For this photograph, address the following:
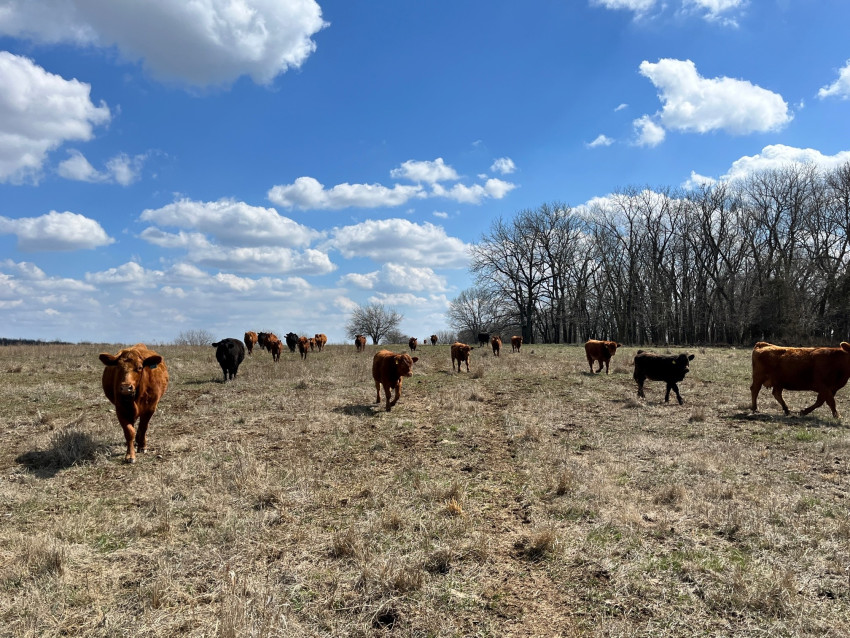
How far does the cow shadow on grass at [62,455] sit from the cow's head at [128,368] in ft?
3.59

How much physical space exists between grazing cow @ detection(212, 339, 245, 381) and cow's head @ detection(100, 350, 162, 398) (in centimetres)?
1035

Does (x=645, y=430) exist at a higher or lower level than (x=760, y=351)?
lower

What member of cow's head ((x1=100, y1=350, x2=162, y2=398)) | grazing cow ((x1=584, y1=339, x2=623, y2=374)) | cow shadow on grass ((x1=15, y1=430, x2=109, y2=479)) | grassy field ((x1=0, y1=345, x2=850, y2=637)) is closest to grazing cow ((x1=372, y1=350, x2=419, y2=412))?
grassy field ((x1=0, y1=345, x2=850, y2=637))

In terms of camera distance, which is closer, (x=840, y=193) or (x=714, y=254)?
(x=840, y=193)

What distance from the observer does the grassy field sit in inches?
144

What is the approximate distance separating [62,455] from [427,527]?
249 inches

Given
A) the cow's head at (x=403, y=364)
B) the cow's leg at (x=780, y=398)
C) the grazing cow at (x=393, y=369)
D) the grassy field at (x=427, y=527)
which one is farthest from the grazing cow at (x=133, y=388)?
the cow's leg at (x=780, y=398)

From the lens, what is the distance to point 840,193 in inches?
1722

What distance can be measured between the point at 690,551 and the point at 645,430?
5.86 m

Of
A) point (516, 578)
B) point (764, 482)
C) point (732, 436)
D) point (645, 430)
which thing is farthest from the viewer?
point (645, 430)

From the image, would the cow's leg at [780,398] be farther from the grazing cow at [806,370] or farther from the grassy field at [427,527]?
the grassy field at [427,527]

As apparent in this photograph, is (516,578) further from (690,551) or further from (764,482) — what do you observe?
(764,482)

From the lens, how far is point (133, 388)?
7.77 metres

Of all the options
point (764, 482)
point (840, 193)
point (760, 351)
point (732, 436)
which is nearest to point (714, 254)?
point (840, 193)
